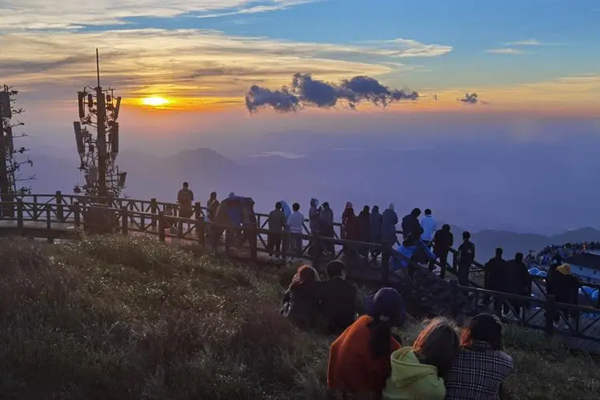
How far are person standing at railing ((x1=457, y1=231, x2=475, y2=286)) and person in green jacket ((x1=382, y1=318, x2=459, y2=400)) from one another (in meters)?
8.56

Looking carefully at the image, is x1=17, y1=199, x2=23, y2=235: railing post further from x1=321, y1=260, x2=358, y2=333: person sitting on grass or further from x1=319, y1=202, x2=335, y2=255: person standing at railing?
x1=321, y1=260, x2=358, y2=333: person sitting on grass

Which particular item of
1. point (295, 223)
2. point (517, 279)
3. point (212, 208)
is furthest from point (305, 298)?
point (212, 208)

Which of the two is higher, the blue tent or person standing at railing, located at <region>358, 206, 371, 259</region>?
person standing at railing, located at <region>358, 206, 371, 259</region>

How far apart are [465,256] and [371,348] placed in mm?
8969

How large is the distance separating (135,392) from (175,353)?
0.75 metres

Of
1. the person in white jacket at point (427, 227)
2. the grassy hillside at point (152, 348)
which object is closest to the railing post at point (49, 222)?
the grassy hillside at point (152, 348)

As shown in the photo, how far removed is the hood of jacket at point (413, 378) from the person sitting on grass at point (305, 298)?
2.67 meters

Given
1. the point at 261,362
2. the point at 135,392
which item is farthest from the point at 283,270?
the point at 135,392

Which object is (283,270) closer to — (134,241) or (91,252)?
(134,241)

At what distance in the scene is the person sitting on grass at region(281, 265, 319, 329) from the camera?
23.7ft

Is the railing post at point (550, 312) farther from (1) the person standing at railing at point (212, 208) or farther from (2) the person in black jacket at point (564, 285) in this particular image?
(1) the person standing at railing at point (212, 208)

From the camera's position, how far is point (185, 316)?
6980 mm

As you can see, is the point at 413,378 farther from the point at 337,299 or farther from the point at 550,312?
the point at 550,312

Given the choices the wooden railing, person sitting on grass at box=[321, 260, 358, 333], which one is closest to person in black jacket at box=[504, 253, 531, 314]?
the wooden railing
